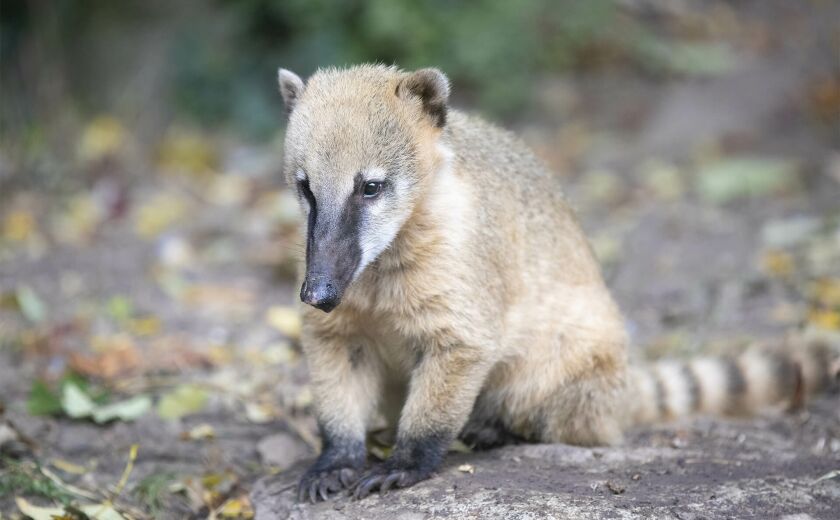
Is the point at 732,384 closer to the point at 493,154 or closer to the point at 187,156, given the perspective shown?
the point at 493,154

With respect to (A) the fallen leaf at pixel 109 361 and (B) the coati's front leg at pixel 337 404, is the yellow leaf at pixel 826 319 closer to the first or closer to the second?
(B) the coati's front leg at pixel 337 404

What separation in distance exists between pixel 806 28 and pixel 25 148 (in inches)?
358

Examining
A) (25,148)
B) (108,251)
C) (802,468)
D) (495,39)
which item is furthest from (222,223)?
(802,468)

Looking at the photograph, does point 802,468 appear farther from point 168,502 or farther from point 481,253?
point 168,502

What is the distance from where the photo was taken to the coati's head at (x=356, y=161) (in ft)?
13.2

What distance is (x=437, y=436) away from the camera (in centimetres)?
446

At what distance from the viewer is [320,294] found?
3871 mm

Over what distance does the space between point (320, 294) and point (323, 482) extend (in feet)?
3.39

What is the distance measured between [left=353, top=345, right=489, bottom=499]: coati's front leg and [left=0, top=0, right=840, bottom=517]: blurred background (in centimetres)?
90

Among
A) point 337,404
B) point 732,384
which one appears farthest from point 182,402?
point 732,384

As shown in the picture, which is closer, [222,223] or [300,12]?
[222,223]

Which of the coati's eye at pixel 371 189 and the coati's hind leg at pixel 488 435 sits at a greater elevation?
the coati's eye at pixel 371 189

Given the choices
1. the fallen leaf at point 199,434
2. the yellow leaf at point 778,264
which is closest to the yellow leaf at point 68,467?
the fallen leaf at point 199,434

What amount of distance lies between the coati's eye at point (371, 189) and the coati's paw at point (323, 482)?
1.30 metres
